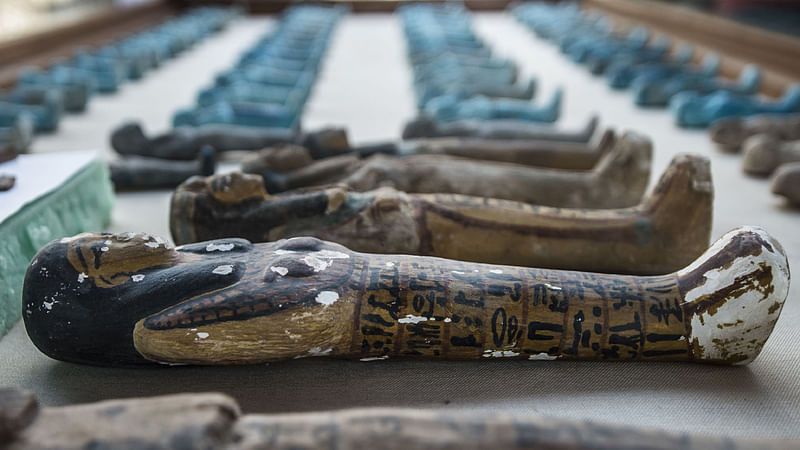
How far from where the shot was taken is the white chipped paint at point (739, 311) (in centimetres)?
175

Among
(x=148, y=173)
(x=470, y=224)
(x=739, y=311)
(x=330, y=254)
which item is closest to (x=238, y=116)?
(x=148, y=173)

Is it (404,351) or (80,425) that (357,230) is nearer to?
(404,351)

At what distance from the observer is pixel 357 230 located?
2.23 metres

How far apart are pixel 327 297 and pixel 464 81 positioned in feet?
14.5

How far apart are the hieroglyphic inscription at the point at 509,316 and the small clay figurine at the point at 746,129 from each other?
9.58 ft

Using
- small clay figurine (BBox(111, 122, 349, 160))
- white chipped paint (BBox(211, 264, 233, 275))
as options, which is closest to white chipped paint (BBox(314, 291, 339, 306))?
white chipped paint (BBox(211, 264, 233, 275))

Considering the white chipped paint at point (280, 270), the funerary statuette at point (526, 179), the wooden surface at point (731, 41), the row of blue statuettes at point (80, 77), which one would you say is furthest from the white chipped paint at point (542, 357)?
the wooden surface at point (731, 41)

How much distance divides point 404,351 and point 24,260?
1470 mm

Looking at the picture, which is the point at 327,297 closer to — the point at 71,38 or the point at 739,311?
the point at 739,311

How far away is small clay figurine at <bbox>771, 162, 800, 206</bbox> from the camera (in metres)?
3.21

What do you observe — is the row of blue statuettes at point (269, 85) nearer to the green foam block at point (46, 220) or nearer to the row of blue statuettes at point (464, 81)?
the row of blue statuettes at point (464, 81)

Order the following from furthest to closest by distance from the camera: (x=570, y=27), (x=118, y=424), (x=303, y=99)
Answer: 1. (x=570, y=27)
2. (x=303, y=99)
3. (x=118, y=424)

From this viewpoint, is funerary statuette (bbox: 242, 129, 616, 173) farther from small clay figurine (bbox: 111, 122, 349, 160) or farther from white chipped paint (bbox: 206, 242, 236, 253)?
white chipped paint (bbox: 206, 242, 236, 253)

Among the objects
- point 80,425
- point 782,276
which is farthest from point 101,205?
point 782,276
